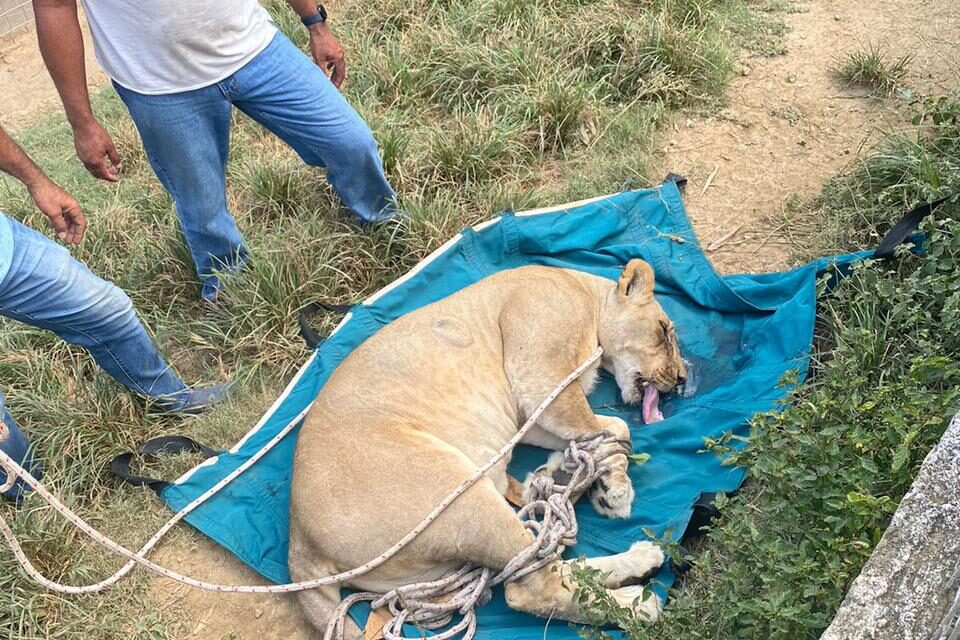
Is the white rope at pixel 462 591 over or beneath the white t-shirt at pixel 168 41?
beneath

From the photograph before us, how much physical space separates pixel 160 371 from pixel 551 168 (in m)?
2.75

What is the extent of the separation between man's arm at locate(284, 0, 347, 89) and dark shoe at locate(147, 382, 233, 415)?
74.9 inches

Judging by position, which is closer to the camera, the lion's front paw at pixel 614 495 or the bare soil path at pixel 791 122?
the lion's front paw at pixel 614 495

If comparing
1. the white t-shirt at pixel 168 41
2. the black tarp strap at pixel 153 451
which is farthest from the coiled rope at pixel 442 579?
the white t-shirt at pixel 168 41

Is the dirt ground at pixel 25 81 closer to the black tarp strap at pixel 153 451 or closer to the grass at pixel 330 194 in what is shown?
the grass at pixel 330 194

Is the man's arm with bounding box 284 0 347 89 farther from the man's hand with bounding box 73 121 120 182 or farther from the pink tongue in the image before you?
the pink tongue

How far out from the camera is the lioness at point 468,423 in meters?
3.29

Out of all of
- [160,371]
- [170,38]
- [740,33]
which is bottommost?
[160,371]

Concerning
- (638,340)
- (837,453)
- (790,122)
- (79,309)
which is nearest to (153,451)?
(79,309)

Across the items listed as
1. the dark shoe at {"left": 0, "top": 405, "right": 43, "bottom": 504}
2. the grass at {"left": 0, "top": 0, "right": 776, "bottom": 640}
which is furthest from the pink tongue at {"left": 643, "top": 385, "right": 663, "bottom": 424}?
the dark shoe at {"left": 0, "top": 405, "right": 43, "bottom": 504}

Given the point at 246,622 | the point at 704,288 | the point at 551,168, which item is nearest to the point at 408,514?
the point at 246,622

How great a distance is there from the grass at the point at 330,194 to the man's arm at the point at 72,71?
92cm

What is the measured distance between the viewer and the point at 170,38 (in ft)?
13.2

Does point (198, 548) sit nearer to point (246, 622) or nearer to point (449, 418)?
point (246, 622)
